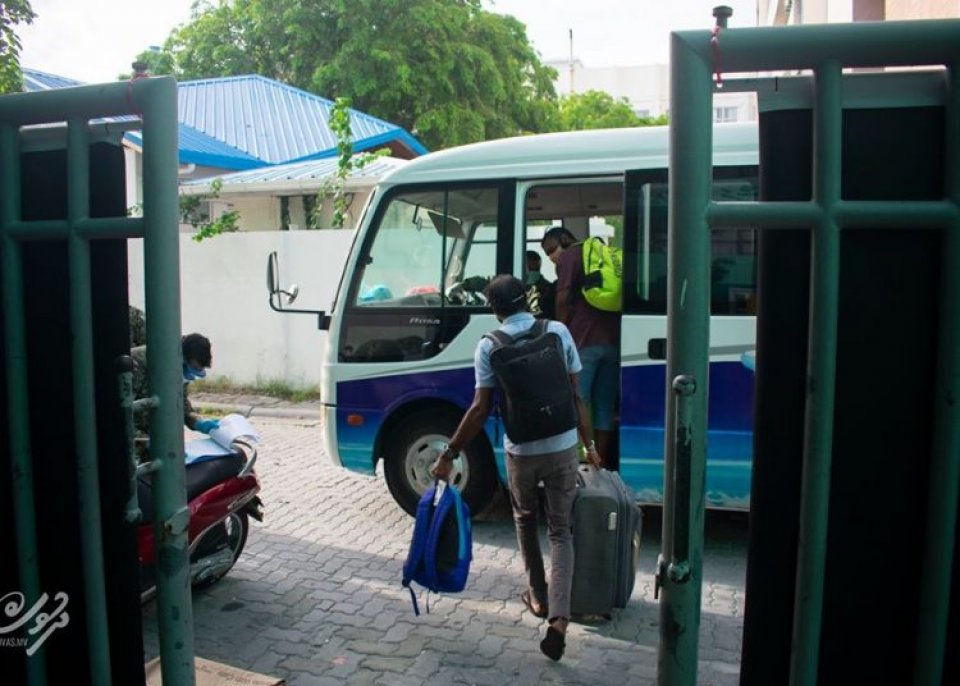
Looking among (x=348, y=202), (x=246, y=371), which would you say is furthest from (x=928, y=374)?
(x=348, y=202)

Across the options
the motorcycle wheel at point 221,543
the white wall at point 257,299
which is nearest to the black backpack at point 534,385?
the motorcycle wheel at point 221,543

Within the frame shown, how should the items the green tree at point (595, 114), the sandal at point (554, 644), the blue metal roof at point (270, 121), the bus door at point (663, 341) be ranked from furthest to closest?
1. the green tree at point (595, 114)
2. the blue metal roof at point (270, 121)
3. the bus door at point (663, 341)
4. the sandal at point (554, 644)

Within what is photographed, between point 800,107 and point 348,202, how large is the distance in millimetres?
11954

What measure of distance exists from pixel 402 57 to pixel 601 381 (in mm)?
17975

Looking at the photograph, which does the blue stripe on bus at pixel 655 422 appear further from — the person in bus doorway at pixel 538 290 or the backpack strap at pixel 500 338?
the backpack strap at pixel 500 338

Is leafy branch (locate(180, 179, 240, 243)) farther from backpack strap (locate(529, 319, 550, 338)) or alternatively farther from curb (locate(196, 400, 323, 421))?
backpack strap (locate(529, 319, 550, 338))

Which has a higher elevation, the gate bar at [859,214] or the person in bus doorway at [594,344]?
the gate bar at [859,214]

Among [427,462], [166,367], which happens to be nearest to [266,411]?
[427,462]

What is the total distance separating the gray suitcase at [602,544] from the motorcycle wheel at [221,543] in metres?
1.96

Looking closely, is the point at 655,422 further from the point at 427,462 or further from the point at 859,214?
the point at 859,214

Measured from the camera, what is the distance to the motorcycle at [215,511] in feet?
14.0

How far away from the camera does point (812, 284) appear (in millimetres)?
1637

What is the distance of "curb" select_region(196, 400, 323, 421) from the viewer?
34.1 ft

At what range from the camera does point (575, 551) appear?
426cm
